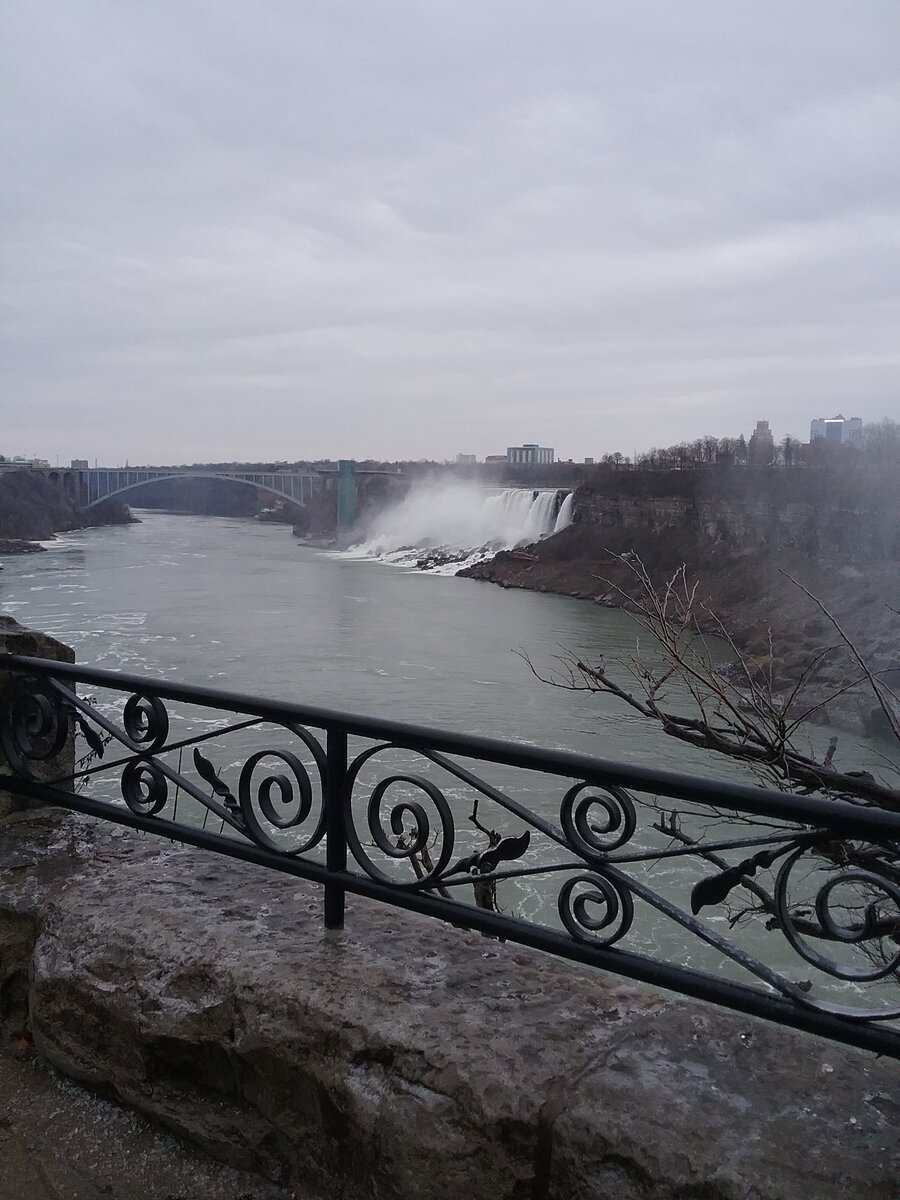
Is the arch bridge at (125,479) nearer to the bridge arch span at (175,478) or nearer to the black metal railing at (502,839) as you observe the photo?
the bridge arch span at (175,478)

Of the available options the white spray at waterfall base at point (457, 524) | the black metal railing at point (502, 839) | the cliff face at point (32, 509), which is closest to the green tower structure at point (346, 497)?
the white spray at waterfall base at point (457, 524)

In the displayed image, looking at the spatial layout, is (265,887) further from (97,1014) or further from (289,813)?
(289,813)

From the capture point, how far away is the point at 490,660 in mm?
21141

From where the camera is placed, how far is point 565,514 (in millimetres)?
48156

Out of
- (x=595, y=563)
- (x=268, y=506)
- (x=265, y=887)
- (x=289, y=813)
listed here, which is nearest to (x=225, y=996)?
(x=265, y=887)

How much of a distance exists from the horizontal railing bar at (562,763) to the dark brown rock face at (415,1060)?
17.5 inches

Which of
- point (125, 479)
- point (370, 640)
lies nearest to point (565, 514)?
point (370, 640)

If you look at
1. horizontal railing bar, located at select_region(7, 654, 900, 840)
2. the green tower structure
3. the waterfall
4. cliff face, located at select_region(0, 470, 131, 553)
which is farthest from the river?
the green tower structure

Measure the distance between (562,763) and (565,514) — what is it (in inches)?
1856

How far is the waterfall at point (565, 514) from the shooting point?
1876 inches

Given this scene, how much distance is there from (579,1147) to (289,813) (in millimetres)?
9368

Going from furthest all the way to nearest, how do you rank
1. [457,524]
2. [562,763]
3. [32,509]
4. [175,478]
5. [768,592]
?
1. [457,524]
2. [32,509]
3. [175,478]
4. [768,592]
5. [562,763]

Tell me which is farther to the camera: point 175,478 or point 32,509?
point 32,509

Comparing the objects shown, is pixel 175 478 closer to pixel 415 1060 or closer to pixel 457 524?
pixel 457 524
